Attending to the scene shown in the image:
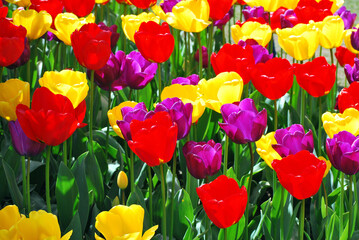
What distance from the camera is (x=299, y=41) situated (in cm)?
187

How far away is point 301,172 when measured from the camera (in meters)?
1.20

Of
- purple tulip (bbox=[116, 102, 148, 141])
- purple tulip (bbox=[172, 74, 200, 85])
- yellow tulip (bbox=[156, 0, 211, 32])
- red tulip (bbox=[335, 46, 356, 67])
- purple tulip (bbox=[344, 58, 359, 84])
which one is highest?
yellow tulip (bbox=[156, 0, 211, 32])

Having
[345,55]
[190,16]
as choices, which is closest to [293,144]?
[190,16]

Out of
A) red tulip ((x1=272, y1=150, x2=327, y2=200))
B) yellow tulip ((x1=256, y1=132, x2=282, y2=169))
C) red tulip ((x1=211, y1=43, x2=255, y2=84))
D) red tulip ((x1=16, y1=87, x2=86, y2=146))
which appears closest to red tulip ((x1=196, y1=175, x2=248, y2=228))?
red tulip ((x1=272, y1=150, x2=327, y2=200))

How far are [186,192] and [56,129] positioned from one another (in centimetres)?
41

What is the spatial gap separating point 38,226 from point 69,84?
1.96ft

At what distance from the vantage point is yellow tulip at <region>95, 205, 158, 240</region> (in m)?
1.04

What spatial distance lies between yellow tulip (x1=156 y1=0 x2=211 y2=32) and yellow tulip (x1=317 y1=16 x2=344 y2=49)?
0.38m

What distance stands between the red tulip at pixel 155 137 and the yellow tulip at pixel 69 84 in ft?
0.96

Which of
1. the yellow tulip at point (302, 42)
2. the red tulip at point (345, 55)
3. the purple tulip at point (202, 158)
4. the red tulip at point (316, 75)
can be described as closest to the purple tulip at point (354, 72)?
the yellow tulip at point (302, 42)

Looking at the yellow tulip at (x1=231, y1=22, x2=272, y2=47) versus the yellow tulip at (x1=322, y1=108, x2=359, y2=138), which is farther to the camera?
the yellow tulip at (x1=231, y1=22, x2=272, y2=47)

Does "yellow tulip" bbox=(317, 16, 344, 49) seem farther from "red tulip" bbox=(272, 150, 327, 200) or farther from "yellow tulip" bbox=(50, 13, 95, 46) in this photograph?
"red tulip" bbox=(272, 150, 327, 200)

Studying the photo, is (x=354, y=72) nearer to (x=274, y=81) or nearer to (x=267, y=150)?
(x=274, y=81)

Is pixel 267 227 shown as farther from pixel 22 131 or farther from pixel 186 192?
pixel 22 131
